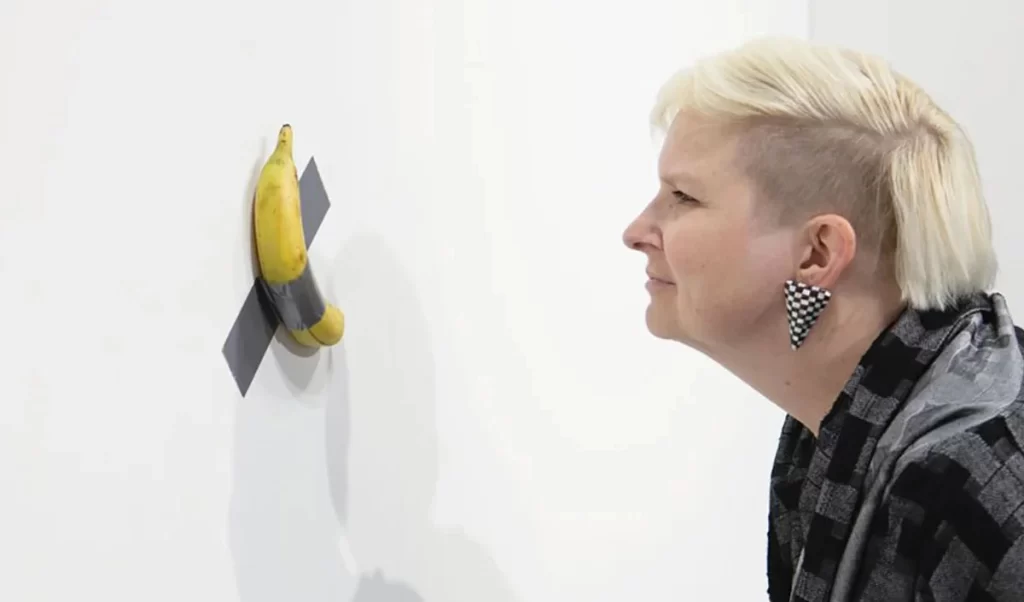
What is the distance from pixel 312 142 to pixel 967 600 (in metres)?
0.60

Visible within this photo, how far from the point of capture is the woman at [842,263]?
833 mm

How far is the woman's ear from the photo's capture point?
867 mm

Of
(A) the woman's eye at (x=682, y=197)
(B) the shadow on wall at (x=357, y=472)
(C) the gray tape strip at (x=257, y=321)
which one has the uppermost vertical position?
(A) the woman's eye at (x=682, y=197)

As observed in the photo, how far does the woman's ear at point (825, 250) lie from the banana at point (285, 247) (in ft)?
1.25

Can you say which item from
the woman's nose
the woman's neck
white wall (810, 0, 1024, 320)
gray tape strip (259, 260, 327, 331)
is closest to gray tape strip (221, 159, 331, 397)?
gray tape strip (259, 260, 327, 331)

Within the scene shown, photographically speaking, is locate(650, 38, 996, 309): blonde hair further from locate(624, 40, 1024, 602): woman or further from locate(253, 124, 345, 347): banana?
locate(253, 124, 345, 347): banana

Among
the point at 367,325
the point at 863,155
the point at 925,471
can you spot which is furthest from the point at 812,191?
the point at 367,325

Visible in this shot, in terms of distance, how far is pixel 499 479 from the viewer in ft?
3.76

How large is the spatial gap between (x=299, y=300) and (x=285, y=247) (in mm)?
47

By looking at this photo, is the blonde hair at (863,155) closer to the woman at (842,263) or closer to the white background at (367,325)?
the woman at (842,263)

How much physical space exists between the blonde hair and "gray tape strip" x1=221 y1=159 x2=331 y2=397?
0.33 meters

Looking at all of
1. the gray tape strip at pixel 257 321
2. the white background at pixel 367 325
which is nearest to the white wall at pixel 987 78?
the white background at pixel 367 325

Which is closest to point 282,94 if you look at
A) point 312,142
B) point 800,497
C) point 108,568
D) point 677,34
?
point 312,142

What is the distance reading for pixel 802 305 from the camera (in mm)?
891
